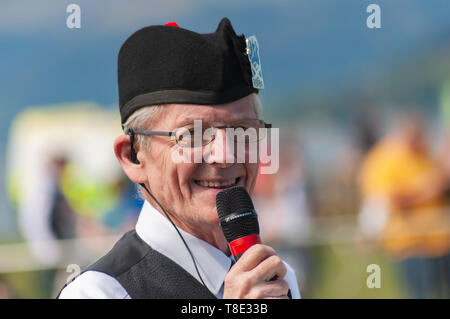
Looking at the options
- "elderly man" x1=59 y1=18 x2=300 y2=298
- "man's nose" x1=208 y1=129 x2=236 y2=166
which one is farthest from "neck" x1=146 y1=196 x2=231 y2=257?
"man's nose" x1=208 y1=129 x2=236 y2=166

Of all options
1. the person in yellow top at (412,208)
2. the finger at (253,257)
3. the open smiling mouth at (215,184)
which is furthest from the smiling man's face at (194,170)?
the person in yellow top at (412,208)

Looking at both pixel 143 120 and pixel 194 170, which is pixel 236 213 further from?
pixel 143 120

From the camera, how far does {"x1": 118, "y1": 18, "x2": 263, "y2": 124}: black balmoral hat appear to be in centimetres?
197

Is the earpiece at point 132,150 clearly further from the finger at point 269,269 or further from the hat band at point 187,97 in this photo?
the finger at point 269,269

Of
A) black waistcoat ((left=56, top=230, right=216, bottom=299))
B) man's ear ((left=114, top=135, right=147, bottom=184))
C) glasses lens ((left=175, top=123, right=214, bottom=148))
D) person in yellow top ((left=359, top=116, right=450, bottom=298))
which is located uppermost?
glasses lens ((left=175, top=123, right=214, bottom=148))

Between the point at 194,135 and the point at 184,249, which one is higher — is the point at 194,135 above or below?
above

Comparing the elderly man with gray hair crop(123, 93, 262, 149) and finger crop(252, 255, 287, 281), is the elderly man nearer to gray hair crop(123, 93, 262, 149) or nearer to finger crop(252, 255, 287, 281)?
gray hair crop(123, 93, 262, 149)

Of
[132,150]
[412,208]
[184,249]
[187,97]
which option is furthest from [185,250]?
[412,208]

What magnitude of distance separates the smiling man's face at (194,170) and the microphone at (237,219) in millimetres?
108

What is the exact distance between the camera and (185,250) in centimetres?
204

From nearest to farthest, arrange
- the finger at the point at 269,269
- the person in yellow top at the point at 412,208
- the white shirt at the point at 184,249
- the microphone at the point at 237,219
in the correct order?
the finger at the point at 269,269
the microphone at the point at 237,219
the white shirt at the point at 184,249
the person in yellow top at the point at 412,208

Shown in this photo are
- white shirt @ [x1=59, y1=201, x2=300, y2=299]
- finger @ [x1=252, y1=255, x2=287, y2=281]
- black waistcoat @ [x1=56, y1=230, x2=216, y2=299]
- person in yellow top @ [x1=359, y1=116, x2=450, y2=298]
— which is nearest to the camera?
finger @ [x1=252, y1=255, x2=287, y2=281]

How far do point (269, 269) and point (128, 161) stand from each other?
705 mm

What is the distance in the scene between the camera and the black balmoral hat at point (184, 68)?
197cm
